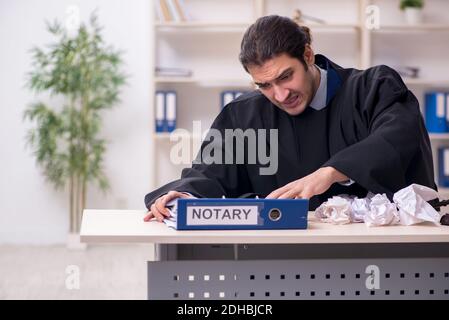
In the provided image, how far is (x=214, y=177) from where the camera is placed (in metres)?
2.60

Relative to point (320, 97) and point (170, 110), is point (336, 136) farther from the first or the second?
point (170, 110)

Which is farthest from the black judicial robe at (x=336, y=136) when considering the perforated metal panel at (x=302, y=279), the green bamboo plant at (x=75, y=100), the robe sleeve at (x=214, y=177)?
the green bamboo plant at (x=75, y=100)

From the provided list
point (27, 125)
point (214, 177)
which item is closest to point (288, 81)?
point (214, 177)

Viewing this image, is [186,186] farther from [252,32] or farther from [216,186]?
[252,32]

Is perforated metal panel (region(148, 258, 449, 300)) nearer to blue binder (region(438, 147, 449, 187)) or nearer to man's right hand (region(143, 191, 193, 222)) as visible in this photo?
man's right hand (region(143, 191, 193, 222))

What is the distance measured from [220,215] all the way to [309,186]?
1.05ft

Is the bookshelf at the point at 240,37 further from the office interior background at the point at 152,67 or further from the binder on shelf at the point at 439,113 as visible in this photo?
the binder on shelf at the point at 439,113

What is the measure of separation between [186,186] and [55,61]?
11.7 ft

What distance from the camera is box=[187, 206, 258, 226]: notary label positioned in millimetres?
1961

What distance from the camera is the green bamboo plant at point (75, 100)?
561 centimetres

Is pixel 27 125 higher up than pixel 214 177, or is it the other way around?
pixel 27 125

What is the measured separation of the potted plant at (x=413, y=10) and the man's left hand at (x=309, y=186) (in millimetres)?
3722

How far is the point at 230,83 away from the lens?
5.71m
